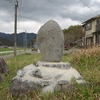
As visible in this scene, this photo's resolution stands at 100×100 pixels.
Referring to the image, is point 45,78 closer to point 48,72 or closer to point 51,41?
point 48,72

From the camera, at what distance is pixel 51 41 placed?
653 centimetres

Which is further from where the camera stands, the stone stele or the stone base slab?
the stone stele

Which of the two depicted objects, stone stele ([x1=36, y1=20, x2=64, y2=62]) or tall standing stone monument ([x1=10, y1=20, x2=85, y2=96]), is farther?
stone stele ([x1=36, y1=20, x2=64, y2=62])

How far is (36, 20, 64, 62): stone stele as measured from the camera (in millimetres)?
6539

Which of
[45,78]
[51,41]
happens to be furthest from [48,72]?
[51,41]

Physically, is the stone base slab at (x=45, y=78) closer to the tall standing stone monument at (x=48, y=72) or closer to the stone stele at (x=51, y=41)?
the tall standing stone monument at (x=48, y=72)

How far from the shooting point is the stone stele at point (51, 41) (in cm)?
654

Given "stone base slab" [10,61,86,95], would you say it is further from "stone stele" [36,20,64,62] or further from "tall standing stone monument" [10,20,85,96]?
"stone stele" [36,20,64,62]

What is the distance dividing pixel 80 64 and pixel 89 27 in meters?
27.1

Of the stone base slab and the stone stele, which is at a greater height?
the stone stele

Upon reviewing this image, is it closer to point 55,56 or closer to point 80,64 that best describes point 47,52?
point 55,56

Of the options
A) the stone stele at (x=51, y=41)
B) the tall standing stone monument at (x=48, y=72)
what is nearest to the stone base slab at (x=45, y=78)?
the tall standing stone monument at (x=48, y=72)

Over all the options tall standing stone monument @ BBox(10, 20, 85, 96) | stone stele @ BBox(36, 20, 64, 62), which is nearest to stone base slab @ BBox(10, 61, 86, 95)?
tall standing stone monument @ BBox(10, 20, 85, 96)

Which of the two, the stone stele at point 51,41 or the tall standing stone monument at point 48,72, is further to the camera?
the stone stele at point 51,41
